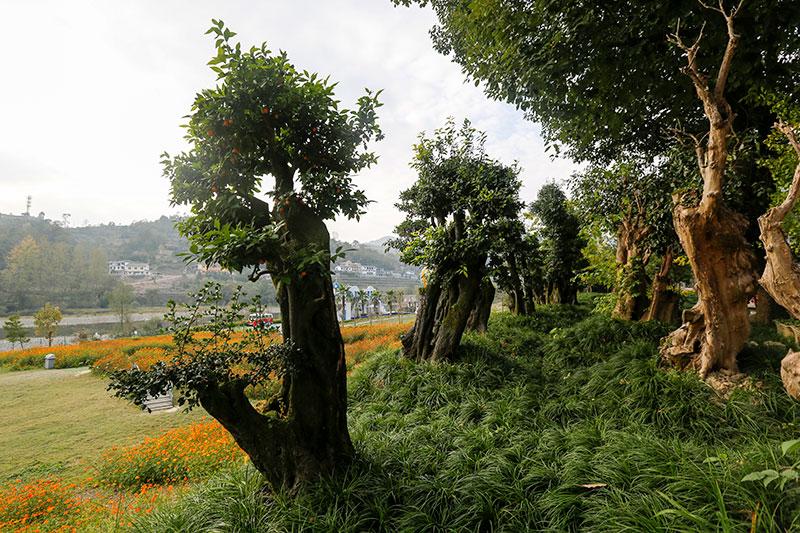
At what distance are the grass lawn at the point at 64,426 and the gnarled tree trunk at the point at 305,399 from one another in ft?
15.5

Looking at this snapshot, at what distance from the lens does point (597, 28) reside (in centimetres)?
451

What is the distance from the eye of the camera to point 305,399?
10.7 ft

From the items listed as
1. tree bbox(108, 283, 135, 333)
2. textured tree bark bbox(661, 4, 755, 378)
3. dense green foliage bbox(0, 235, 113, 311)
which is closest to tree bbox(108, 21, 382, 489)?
textured tree bark bbox(661, 4, 755, 378)

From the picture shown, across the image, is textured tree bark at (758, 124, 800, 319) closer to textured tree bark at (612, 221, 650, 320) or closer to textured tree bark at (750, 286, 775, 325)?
textured tree bark at (612, 221, 650, 320)

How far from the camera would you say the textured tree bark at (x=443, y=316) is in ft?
23.0

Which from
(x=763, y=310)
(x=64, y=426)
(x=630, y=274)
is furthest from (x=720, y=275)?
(x=64, y=426)

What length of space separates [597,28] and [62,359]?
23.9m

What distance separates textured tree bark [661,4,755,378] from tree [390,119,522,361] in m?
3.35

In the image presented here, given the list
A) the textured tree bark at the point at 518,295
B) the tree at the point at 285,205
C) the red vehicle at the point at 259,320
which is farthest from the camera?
the textured tree bark at the point at 518,295

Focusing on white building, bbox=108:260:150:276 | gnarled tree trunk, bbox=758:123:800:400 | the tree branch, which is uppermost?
white building, bbox=108:260:150:276

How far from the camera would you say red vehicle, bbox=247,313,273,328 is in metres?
3.67

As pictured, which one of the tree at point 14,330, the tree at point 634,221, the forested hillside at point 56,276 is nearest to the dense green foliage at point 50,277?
the forested hillside at point 56,276

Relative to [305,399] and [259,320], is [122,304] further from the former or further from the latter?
[305,399]

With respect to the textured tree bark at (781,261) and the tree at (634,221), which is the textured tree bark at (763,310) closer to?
the tree at (634,221)
